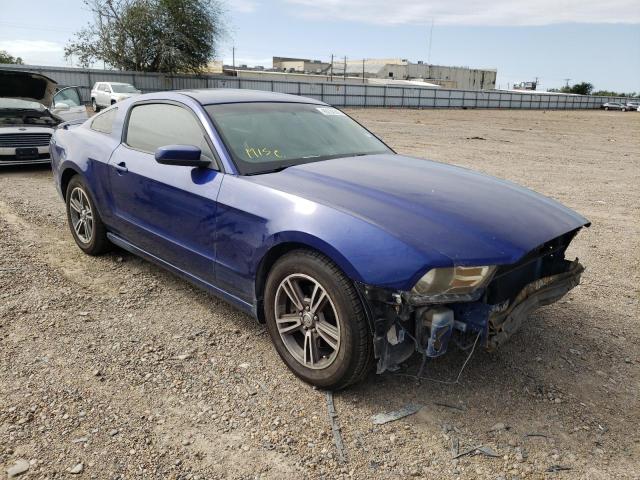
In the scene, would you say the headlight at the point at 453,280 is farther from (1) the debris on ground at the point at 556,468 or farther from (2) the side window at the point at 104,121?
(2) the side window at the point at 104,121

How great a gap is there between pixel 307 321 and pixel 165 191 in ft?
4.75

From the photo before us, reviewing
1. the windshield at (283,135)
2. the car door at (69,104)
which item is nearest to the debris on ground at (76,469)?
the windshield at (283,135)

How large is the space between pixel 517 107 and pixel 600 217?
55.7 meters

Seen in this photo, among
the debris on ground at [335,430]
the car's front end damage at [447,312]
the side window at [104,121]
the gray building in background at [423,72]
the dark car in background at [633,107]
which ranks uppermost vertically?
the gray building in background at [423,72]

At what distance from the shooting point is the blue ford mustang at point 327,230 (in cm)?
242

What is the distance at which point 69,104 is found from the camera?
1145 centimetres

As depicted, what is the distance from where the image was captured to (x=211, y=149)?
3.27 metres

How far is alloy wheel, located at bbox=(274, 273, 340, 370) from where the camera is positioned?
2.65 m

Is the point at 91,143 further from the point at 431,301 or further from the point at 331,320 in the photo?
the point at 431,301

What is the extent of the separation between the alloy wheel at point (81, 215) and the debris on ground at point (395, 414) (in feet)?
10.6

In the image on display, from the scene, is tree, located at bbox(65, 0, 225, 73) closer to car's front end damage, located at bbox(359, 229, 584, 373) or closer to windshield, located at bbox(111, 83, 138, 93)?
windshield, located at bbox(111, 83, 138, 93)

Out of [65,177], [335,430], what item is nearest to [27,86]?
[65,177]

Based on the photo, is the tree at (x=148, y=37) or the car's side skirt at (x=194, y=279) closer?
the car's side skirt at (x=194, y=279)

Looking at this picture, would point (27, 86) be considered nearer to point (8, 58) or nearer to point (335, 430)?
point (335, 430)
